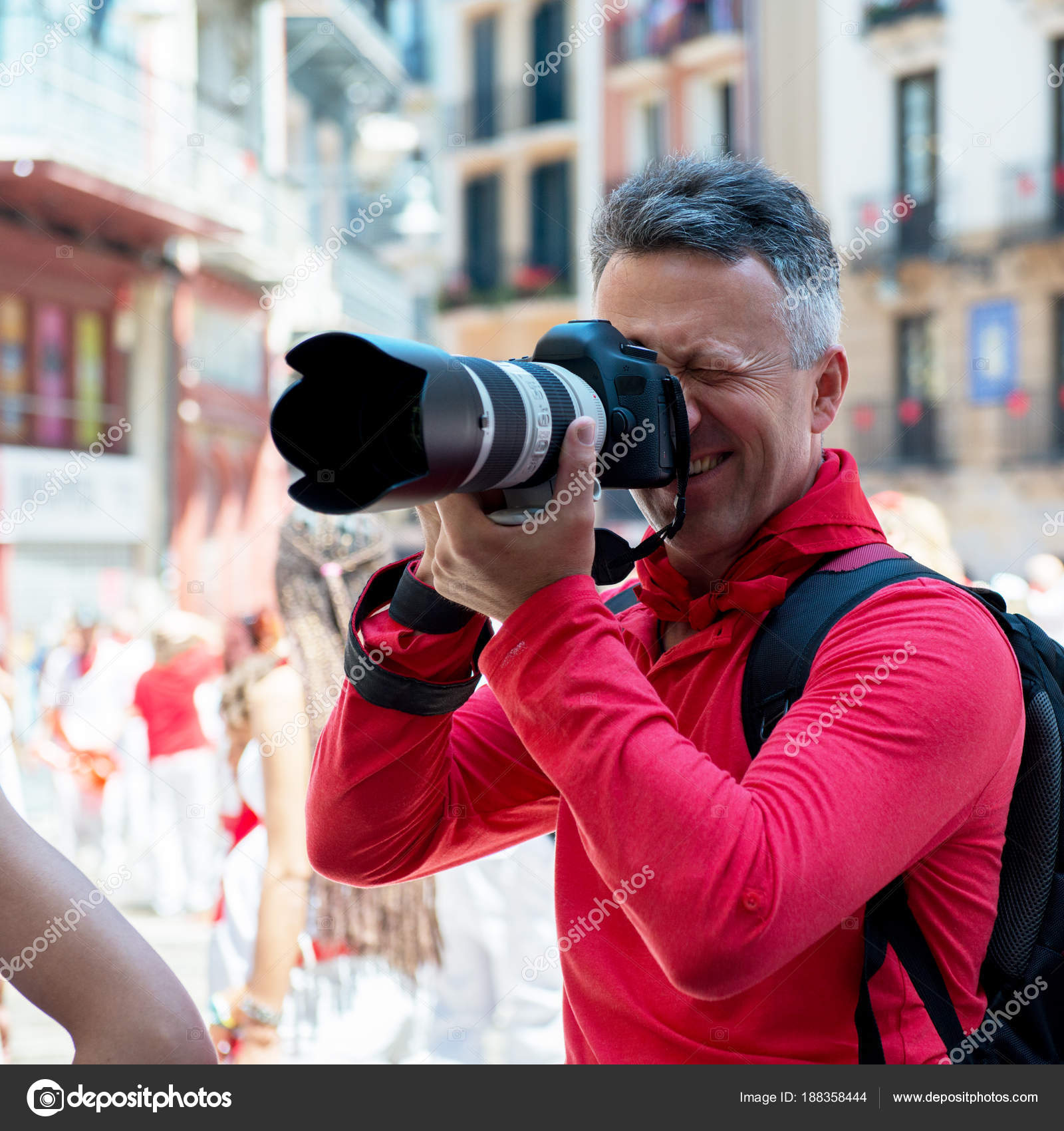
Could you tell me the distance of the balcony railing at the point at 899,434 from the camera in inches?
513

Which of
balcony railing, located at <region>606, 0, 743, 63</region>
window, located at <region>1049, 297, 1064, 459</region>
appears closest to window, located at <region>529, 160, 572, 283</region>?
balcony railing, located at <region>606, 0, 743, 63</region>

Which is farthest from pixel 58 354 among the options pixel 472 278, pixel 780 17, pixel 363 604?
pixel 363 604

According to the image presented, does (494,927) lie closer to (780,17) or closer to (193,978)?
(193,978)

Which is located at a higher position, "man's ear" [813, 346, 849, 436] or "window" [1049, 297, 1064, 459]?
"window" [1049, 297, 1064, 459]

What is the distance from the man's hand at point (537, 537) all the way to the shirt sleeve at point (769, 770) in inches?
Result: 0.8

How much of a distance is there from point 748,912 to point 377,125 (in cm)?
1252

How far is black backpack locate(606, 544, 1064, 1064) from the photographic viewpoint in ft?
3.27

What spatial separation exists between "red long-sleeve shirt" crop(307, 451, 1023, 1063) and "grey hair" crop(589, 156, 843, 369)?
0.49 ft

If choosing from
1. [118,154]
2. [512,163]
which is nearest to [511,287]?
[512,163]

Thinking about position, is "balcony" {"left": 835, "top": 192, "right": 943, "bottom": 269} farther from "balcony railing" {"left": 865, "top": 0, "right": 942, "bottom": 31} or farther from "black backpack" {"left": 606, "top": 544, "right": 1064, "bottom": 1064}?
"black backpack" {"left": 606, "top": 544, "right": 1064, "bottom": 1064}

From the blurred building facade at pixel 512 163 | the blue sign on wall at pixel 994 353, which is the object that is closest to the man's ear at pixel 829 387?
the blue sign on wall at pixel 994 353

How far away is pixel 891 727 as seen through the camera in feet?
2.99

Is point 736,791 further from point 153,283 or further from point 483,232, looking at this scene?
point 483,232

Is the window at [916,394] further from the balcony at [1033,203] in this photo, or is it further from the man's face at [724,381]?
the man's face at [724,381]
